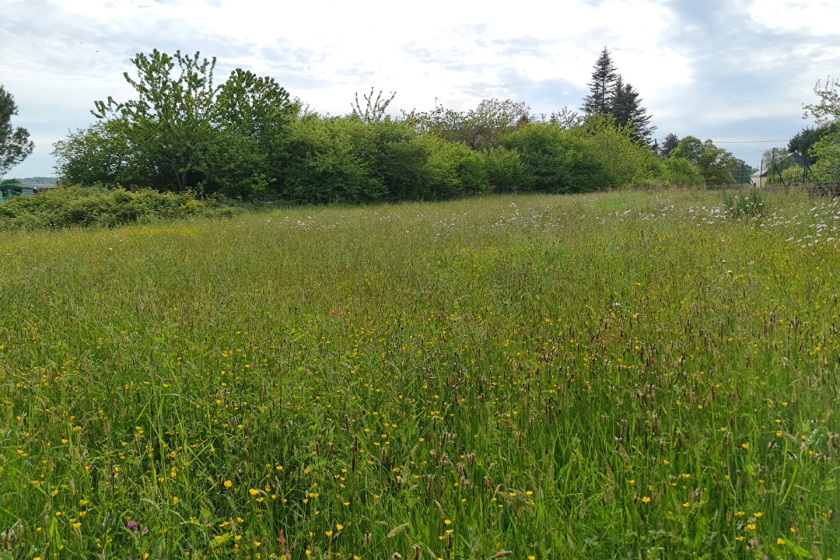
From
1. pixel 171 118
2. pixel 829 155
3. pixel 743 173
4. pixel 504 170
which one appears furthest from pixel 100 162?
pixel 743 173

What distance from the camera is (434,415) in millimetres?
2521

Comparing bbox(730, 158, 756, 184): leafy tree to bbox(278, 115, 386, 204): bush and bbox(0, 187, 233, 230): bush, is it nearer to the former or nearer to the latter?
bbox(278, 115, 386, 204): bush

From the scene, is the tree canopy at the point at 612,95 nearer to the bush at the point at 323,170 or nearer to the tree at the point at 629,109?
the tree at the point at 629,109

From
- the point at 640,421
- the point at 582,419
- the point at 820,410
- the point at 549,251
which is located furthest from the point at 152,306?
the point at 549,251

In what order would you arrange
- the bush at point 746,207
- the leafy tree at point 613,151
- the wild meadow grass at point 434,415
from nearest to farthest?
the wild meadow grass at point 434,415
the bush at point 746,207
the leafy tree at point 613,151

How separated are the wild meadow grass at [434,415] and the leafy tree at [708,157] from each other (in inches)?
2822

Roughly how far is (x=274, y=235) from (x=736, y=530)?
10.2 metres

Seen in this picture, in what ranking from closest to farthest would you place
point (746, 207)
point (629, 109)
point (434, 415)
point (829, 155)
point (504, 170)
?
point (434, 415) < point (746, 207) < point (829, 155) < point (504, 170) < point (629, 109)

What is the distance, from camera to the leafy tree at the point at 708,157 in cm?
6703

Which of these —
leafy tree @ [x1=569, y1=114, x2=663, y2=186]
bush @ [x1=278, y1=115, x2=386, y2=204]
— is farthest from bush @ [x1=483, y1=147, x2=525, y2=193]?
bush @ [x1=278, y1=115, x2=386, y2=204]

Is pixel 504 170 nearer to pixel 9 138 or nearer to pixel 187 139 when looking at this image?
pixel 187 139

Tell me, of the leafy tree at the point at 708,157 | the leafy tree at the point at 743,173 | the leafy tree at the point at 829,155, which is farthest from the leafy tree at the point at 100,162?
the leafy tree at the point at 708,157

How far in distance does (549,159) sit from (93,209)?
25957mm

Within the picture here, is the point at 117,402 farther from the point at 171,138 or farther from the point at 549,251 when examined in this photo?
the point at 171,138
